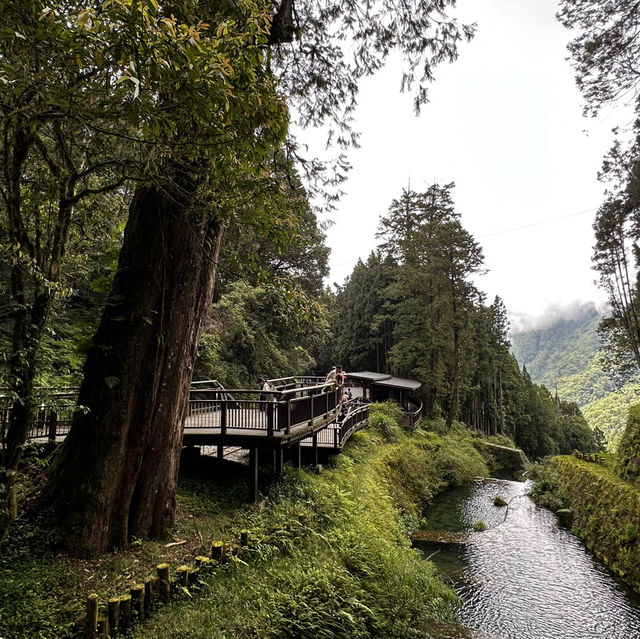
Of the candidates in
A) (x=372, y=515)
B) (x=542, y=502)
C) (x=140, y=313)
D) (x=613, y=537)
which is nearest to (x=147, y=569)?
(x=140, y=313)

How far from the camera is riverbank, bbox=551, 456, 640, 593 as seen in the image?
9.79 metres

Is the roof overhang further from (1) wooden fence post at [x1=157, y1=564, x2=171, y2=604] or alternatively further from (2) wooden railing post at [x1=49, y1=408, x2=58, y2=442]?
(1) wooden fence post at [x1=157, y1=564, x2=171, y2=604]

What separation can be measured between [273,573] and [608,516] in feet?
36.9

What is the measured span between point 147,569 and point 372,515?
263 inches

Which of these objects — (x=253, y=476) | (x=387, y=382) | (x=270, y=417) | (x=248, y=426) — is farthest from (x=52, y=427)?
(x=387, y=382)

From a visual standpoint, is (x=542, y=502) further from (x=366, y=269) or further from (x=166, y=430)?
(x=366, y=269)

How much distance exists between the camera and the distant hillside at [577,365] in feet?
238

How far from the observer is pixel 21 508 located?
18.6ft

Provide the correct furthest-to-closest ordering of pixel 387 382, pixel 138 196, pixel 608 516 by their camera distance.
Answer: pixel 387 382 < pixel 608 516 < pixel 138 196

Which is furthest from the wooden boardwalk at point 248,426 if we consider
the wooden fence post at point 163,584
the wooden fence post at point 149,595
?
the wooden fence post at point 149,595

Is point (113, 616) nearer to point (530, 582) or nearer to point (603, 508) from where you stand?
point (530, 582)

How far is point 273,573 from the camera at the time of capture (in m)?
6.09

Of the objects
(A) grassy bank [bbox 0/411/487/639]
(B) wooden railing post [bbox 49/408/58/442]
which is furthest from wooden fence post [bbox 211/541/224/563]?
(B) wooden railing post [bbox 49/408/58/442]

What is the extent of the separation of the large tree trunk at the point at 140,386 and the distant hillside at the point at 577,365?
59.5 meters
